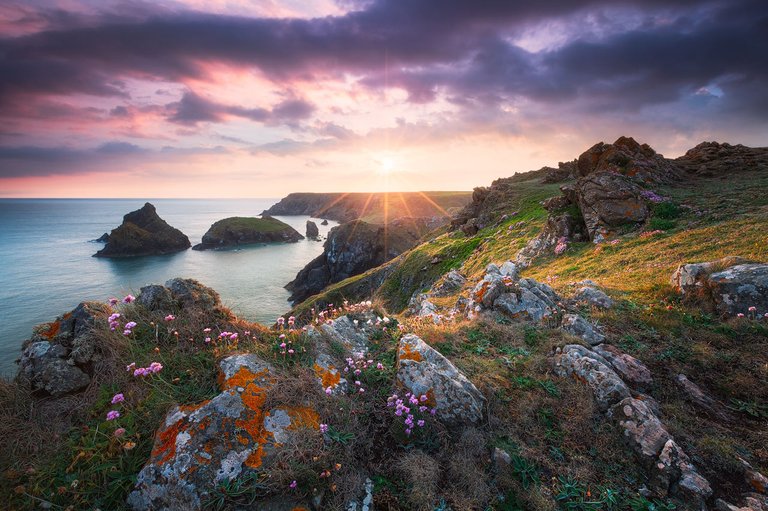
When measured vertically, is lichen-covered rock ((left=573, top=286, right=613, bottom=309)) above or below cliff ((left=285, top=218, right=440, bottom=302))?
above

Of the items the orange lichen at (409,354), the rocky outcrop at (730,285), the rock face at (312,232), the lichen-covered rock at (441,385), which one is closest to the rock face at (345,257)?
the orange lichen at (409,354)

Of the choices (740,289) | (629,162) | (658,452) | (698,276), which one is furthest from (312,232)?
(658,452)

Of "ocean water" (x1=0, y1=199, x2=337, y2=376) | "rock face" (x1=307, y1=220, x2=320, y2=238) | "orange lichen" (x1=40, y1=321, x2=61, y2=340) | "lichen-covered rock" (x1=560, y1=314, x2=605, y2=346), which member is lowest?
"ocean water" (x1=0, y1=199, x2=337, y2=376)

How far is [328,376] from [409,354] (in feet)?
5.60

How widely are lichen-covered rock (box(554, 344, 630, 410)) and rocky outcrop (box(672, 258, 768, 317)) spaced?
15.2 ft

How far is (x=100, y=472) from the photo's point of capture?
376cm

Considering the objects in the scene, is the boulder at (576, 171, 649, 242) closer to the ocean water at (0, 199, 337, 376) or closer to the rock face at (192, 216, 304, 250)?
the ocean water at (0, 199, 337, 376)

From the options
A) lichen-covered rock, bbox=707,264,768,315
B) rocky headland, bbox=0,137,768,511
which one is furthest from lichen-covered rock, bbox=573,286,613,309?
lichen-covered rock, bbox=707,264,768,315

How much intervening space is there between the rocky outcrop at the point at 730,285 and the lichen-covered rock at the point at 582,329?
3.44 metres

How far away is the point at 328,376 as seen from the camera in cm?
562

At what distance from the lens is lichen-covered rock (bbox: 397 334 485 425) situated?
212 inches

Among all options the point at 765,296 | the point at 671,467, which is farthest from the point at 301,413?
the point at 765,296

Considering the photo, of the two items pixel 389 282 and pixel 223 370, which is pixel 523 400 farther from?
pixel 389 282

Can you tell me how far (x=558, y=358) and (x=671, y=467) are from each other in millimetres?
2535
